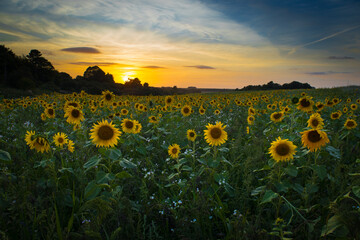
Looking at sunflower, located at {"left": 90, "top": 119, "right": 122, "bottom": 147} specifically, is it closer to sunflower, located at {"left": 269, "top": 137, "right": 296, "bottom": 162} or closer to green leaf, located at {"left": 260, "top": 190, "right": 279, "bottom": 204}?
green leaf, located at {"left": 260, "top": 190, "right": 279, "bottom": 204}

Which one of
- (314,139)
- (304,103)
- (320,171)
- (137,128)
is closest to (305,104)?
(304,103)

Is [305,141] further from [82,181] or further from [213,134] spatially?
[82,181]

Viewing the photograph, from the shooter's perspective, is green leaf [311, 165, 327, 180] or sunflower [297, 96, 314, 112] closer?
green leaf [311, 165, 327, 180]

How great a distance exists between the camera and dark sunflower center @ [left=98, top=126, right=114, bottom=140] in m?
2.89

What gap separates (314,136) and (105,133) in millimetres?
2700

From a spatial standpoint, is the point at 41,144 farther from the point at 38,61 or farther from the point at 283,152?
the point at 38,61

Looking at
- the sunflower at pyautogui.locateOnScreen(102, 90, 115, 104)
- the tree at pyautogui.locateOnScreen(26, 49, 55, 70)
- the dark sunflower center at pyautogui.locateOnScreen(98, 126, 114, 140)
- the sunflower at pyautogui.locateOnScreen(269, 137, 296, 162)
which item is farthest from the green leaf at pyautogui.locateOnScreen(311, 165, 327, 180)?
the tree at pyautogui.locateOnScreen(26, 49, 55, 70)

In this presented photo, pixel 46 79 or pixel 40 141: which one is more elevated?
pixel 46 79

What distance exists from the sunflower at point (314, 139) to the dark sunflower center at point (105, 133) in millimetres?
2552

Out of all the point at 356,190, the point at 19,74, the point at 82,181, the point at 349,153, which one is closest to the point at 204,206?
the point at 356,190

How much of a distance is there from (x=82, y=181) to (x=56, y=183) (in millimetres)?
286

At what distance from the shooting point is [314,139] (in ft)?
8.32

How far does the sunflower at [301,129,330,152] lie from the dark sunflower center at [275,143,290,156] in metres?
Result: 0.31

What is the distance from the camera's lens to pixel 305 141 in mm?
2598
